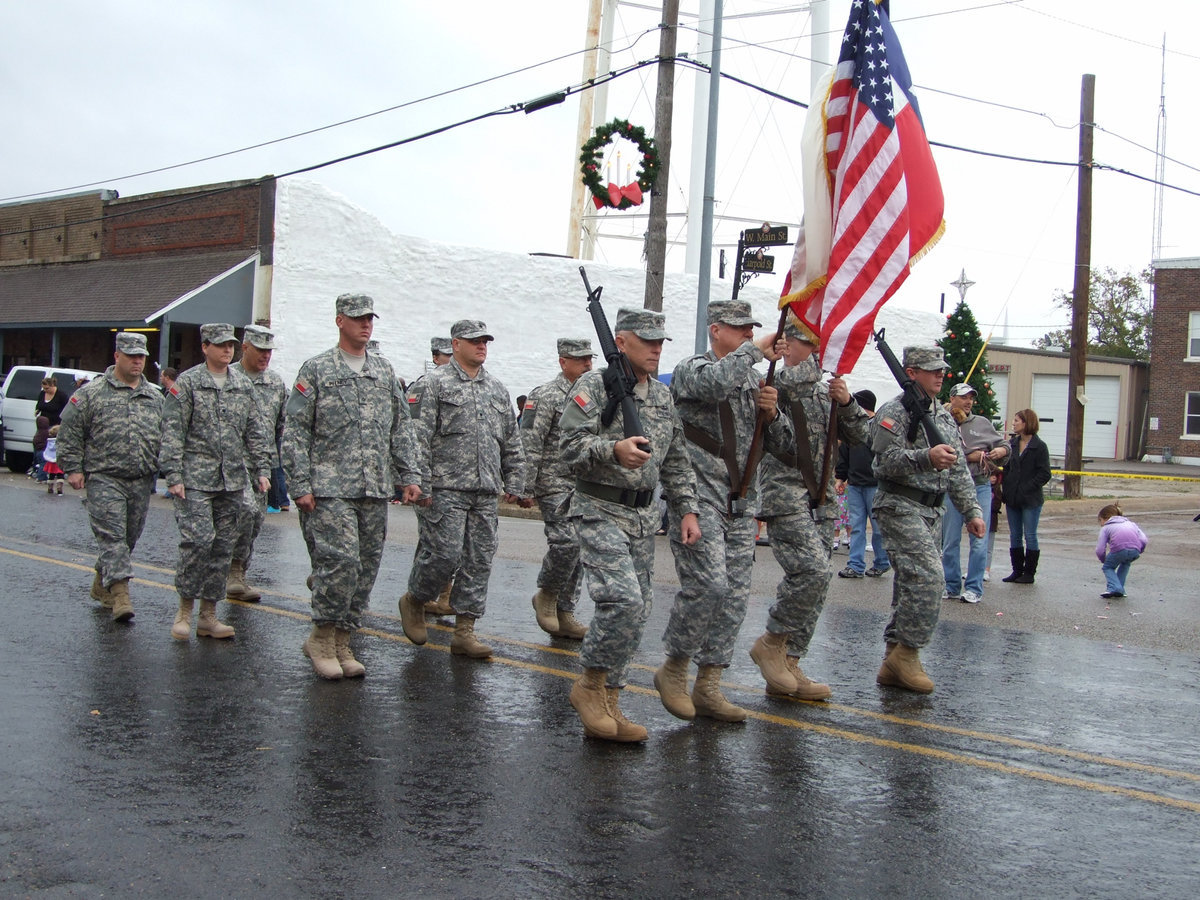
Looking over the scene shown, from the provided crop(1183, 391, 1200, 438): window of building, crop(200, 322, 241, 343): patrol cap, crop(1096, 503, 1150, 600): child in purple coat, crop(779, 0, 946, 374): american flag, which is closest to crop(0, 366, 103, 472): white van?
crop(200, 322, 241, 343): patrol cap

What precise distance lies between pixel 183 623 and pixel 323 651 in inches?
57.0

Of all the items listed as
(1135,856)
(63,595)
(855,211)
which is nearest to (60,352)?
(63,595)

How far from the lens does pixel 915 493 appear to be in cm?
720

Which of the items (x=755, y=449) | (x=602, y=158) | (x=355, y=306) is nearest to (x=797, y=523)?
(x=755, y=449)

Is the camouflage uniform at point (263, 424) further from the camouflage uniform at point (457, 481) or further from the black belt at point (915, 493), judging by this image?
the black belt at point (915, 493)

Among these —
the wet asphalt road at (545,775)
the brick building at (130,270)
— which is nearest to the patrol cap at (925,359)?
the wet asphalt road at (545,775)

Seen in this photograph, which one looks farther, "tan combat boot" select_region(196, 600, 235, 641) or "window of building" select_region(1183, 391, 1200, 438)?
"window of building" select_region(1183, 391, 1200, 438)

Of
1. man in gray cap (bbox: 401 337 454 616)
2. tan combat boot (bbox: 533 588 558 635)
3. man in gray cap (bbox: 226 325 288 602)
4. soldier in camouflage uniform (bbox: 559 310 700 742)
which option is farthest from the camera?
man in gray cap (bbox: 226 325 288 602)

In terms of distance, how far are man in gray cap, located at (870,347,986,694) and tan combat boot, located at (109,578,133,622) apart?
16.2ft

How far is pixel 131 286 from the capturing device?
1014 inches

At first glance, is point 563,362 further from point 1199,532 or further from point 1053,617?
point 1199,532

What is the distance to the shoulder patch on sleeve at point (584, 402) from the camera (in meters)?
5.83

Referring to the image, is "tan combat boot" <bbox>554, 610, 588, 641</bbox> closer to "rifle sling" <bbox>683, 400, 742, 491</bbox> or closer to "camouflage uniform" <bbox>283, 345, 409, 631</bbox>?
"camouflage uniform" <bbox>283, 345, 409, 631</bbox>

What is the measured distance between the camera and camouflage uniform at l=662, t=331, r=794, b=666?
6039mm
